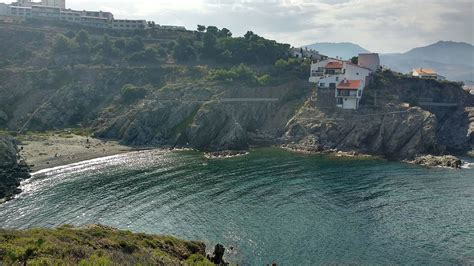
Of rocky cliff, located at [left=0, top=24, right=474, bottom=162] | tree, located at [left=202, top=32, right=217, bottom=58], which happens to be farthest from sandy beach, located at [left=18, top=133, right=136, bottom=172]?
tree, located at [left=202, top=32, right=217, bottom=58]

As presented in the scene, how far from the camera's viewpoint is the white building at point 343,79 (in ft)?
360

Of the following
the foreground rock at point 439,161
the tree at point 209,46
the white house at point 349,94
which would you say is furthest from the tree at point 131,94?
the foreground rock at point 439,161

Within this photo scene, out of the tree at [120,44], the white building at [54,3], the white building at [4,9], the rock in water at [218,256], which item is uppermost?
the white building at [54,3]

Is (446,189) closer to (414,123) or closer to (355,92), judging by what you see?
(414,123)

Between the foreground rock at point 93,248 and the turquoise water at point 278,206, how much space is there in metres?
6.10

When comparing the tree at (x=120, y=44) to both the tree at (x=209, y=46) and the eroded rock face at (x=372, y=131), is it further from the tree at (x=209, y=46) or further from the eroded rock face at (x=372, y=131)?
the eroded rock face at (x=372, y=131)

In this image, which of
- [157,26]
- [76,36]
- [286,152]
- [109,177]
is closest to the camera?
[109,177]

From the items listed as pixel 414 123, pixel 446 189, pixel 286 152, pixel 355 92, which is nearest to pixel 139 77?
pixel 286 152

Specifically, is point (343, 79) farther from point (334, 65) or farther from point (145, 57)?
point (145, 57)

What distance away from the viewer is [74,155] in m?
92.4

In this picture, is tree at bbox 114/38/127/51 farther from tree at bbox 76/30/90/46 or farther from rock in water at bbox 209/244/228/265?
rock in water at bbox 209/244/228/265

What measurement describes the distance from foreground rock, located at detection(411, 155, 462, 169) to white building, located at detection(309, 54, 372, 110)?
953 inches

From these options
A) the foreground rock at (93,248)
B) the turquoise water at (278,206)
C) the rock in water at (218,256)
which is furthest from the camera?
the turquoise water at (278,206)

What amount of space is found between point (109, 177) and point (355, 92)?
2632 inches
